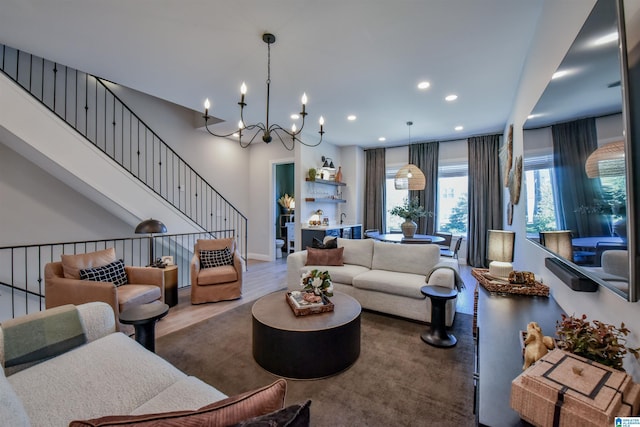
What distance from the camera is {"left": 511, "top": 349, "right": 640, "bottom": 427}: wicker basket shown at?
0.68m

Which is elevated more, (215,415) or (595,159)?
(595,159)

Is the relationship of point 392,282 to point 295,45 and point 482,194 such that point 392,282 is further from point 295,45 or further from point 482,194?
point 482,194

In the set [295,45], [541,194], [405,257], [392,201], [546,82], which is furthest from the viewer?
[392,201]

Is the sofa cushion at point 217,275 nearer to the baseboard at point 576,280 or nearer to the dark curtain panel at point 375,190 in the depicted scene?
the baseboard at point 576,280

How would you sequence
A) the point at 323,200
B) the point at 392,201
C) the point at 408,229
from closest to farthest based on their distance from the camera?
the point at 408,229, the point at 323,200, the point at 392,201

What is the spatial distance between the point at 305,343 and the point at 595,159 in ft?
6.52

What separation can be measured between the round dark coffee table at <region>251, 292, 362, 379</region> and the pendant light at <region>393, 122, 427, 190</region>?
3525 millimetres

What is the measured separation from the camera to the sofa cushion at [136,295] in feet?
9.11

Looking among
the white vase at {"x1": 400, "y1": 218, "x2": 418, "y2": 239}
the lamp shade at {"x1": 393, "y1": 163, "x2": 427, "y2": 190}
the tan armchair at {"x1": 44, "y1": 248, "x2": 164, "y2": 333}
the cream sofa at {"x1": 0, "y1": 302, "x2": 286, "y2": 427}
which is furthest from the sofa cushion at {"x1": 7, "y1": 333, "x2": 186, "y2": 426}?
the lamp shade at {"x1": 393, "y1": 163, "x2": 427, "y2": 190}

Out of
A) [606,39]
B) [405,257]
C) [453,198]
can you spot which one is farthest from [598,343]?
[453,198]

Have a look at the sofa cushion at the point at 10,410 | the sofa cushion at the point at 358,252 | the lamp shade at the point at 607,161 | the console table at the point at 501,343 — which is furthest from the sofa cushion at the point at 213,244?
the lamp shade at the point at 607,161

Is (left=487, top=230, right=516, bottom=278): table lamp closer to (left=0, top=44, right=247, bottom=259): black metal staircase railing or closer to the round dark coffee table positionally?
the round dark coffee table

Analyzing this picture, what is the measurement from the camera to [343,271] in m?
3.76

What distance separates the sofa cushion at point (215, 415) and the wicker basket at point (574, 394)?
707 mm
